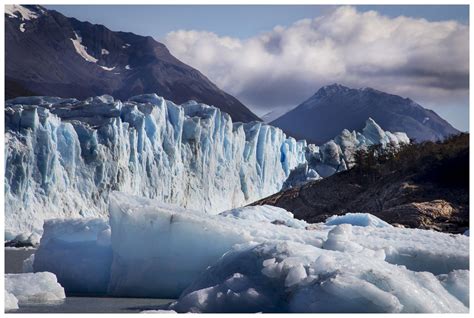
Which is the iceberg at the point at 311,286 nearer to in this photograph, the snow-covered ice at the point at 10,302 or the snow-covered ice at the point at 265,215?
the snow-covered ice at the point at 10,302

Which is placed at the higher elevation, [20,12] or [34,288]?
[20,12]

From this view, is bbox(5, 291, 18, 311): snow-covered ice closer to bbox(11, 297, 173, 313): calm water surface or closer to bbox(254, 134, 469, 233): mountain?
bbox(11, 297, 173, 313): calm water surface

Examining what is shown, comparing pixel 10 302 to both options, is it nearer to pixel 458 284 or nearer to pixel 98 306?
pixel 98 306

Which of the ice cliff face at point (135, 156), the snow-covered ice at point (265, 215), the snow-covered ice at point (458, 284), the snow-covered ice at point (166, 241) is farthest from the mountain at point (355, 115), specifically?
the snow-covered ice at point (458, 284)

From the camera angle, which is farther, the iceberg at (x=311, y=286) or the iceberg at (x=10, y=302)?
the iceberg at (x=10, y=302)

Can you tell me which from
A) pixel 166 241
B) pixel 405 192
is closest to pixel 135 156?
pixel 405 192

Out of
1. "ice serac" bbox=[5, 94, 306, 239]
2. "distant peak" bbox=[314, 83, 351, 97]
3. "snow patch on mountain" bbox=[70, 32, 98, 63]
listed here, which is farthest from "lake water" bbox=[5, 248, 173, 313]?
"distant peak" bbox=[314, 83, 351, 97]
